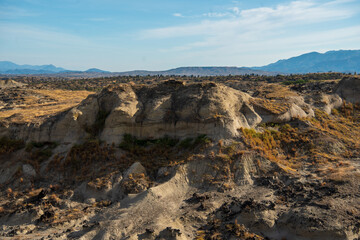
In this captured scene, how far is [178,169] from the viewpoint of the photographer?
62.4 ft

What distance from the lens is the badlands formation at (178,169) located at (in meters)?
14.4

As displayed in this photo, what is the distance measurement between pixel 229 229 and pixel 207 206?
2.33 m

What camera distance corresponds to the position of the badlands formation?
47.4ft

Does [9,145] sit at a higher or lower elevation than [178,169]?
higher

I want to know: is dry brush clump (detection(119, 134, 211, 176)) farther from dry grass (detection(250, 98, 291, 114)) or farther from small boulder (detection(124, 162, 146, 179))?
dry grass (detection(250, 98, 291, 114))

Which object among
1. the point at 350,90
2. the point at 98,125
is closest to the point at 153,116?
the point at 98,125

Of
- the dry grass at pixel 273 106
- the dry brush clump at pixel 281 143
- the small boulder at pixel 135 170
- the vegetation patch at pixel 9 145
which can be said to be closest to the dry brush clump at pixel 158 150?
the small boulder at pixel 135 170

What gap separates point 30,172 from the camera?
804 inches

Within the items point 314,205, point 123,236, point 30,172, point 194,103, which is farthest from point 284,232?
point 30,172

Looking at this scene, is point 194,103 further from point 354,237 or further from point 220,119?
point 354,237

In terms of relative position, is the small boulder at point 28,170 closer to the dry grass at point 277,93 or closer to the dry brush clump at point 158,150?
the dry brush clump at point 158,150

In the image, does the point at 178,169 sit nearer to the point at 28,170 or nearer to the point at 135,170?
the point at 135,170

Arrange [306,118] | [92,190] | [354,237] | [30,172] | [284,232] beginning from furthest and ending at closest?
1. [306,118]
2. [30,172]
3. [92,190]
4. [284,232]
5. [354,237]

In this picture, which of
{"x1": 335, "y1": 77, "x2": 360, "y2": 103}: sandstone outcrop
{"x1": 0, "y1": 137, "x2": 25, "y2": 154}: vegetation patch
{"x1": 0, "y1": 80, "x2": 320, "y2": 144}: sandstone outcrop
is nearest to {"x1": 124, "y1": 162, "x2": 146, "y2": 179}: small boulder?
{"x1": 0, "y1": 80, "x2": 320, "y2": 144}: sandstone outcrop
